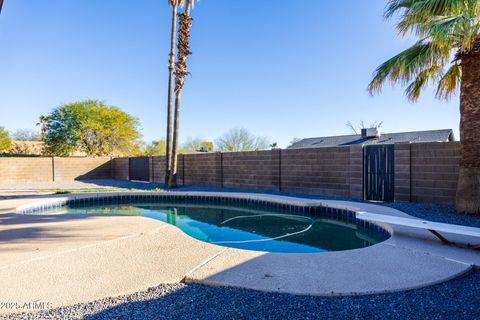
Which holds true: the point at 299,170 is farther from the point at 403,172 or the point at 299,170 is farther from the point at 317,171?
the point at 403,172

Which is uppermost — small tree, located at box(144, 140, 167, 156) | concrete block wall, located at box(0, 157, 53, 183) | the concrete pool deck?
small tree, located at box(144, 140, 167, 156)

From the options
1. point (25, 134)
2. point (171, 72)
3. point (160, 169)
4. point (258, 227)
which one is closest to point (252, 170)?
point (258, 227)

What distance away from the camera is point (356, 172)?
8.86 m

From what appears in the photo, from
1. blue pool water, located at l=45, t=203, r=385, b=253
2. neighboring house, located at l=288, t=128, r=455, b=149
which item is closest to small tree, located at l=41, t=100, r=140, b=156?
neighboring house, located at l=288, t=128, r=455, b=149

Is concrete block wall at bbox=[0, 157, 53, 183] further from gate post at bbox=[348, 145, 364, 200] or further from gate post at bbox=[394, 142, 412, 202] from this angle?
gate post at bbox=[394, 142, 412, 202]

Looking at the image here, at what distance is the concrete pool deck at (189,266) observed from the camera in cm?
267

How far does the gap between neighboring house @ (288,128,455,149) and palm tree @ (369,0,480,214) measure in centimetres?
1270

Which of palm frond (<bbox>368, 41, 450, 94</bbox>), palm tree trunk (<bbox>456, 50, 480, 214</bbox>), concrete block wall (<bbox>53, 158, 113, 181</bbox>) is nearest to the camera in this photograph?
palm tree trunk (<bbox>456, 50, 480, 214</bbox>)

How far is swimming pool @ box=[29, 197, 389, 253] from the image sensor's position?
5.22 meters

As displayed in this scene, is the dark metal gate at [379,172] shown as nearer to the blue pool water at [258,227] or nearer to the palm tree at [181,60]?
the blue pool water at [258,227]

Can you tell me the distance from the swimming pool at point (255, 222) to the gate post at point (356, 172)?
1863 mm

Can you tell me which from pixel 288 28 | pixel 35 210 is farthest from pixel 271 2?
pixel 35 210

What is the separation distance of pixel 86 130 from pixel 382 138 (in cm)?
2347

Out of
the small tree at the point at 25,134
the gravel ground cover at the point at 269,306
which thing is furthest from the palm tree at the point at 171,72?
the small tree at the point at 25,134
